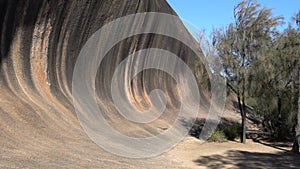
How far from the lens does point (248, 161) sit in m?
11.2

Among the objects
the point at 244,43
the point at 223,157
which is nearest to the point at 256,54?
the point at 244,43

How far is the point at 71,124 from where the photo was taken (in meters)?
11.8

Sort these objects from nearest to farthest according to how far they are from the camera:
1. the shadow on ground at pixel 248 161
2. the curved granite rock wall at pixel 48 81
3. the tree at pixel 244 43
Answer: the curved granite rock wall at pixel 48 81, the shadow on ground at pixel 248 161, the tree at pixel 244 43

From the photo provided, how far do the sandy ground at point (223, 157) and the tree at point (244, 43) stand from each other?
9.39ft

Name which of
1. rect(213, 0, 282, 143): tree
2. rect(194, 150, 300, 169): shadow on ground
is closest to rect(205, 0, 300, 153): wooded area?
rect(213, 0, 282, 143): tree

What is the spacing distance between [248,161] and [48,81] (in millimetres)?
6696

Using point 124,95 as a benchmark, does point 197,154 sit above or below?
below

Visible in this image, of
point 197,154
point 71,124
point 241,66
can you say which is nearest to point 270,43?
point 241,66

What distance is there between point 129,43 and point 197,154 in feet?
29.5

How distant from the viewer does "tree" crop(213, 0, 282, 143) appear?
15773 millimetres

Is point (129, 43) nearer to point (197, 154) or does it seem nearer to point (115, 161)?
point (197, 154)

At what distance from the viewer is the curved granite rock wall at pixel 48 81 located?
8773 mm

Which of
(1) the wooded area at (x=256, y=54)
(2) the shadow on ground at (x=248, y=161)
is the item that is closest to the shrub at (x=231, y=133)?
(1) the wooded area at (x=256, y=54)

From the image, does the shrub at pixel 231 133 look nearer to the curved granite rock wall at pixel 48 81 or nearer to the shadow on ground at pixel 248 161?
the curved granite rock wall at pixel 48 81
